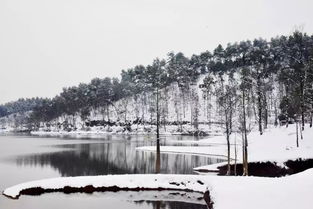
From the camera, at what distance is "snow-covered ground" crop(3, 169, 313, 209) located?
23547mm

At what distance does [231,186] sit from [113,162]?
34.5 meters

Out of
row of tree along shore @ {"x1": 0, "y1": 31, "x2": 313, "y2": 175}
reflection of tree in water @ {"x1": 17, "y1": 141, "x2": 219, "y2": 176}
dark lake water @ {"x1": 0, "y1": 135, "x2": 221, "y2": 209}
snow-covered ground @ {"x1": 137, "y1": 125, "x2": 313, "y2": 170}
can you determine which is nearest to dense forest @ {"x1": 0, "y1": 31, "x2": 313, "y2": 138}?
row of tree along shore @ {"x1": 0, "y1": 31, "x2": 313, "y2": 175}

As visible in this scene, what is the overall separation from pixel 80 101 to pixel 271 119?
331 ft

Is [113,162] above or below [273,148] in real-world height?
below

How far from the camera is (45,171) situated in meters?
51.9

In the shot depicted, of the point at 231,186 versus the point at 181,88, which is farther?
the point at 181,88

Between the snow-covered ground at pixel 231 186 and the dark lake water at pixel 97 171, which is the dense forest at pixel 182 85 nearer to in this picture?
the dark lake water at pixel 97 171

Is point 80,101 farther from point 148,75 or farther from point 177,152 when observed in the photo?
point 177,152


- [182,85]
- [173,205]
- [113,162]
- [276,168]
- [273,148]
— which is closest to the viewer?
[173,205]

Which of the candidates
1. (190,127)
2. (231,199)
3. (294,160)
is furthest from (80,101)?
(231,199)

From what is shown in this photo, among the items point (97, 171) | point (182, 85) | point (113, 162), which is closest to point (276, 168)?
point (97, 171)

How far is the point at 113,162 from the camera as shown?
2437 inches

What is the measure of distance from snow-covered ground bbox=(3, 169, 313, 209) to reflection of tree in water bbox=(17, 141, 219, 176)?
11.6m

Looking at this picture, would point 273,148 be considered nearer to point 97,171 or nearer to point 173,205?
point 97,171
